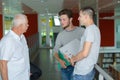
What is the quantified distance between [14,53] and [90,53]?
68 centimetres

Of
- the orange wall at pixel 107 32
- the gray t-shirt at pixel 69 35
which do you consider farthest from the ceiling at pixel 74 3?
the orange wall at pixel 107 32

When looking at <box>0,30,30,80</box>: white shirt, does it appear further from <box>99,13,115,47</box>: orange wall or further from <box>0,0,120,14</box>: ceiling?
<box>99,13,115,47</box>: orange wall

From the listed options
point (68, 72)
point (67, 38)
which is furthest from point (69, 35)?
point (68, 72)

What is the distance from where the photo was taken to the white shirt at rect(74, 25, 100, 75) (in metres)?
2.56

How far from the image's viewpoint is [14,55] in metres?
2.69

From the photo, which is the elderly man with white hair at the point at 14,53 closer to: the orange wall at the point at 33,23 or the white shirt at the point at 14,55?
the white shirt at the point at 14,55

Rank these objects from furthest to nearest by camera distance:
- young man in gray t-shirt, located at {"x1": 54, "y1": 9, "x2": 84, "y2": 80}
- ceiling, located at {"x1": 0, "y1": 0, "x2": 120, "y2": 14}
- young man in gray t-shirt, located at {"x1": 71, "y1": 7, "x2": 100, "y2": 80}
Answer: ceiling, located at {"x1": 0, "y1": 0, "x2": 120, "y2": 14} < young man in gray t-shirt, located at {"x1": 54, "y1": 9, "x2": 84, "y2": 80} < young man in gray t-shirt, located at {"x1": 71, "y1": 7, "x2": 100, "y2": 80}

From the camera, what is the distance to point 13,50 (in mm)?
2654

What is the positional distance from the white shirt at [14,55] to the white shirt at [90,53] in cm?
51

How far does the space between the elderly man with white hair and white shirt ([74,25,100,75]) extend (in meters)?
0.52

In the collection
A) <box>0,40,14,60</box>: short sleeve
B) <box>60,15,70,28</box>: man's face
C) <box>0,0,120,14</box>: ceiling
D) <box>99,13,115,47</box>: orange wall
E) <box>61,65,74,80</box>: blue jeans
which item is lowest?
<box>99,13,115,47</box>: orange wall

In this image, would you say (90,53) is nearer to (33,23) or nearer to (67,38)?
(67,38)

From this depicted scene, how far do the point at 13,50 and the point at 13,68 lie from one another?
0.60ft

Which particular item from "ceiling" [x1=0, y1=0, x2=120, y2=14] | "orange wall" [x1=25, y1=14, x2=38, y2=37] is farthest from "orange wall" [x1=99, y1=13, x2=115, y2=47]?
"ceiling" [x1=0, y1=0, x2=120, y2=14]
